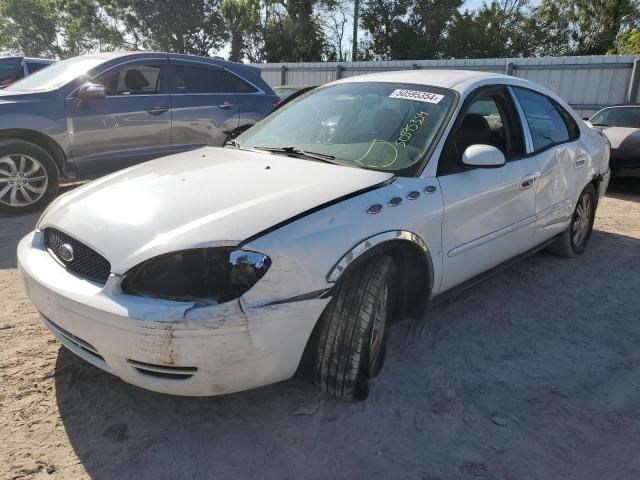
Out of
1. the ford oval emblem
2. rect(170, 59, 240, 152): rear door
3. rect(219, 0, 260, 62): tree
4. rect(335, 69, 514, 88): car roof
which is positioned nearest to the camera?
the ford oval emblem

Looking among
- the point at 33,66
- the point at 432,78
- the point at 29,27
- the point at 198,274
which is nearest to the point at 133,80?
the point at 432,78

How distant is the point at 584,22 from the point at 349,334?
35.4m

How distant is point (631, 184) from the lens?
845 cm

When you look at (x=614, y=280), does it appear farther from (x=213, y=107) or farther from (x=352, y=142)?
(x=213, y=107)

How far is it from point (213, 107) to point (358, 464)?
17.6 ft

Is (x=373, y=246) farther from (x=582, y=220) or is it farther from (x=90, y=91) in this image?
(x=90, y=91)

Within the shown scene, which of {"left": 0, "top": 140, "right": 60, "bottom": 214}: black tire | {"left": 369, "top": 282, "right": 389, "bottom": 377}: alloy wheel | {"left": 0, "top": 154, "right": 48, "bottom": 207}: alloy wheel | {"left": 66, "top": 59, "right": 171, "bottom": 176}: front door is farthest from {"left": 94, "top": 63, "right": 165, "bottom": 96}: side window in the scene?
{"left": 369, "top": 282, "right": 389, "bottom": 377}: alloy wheel

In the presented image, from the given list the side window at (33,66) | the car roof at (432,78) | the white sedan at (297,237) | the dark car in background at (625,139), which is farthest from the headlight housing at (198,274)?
the side window at (33,66)

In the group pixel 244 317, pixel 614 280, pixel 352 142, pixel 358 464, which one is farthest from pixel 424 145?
pixel 614 280

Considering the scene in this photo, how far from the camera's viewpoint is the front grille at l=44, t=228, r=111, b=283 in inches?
85.3

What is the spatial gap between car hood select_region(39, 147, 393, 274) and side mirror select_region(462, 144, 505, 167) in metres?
0.55

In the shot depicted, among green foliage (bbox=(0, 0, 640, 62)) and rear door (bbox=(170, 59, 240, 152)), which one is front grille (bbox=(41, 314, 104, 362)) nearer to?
rear door (bbox=(170, 59, 240, 152))

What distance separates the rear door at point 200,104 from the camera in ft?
20.6

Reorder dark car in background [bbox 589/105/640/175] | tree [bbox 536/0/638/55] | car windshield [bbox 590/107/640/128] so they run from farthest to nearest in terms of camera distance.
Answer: tree [bbox 536/0/638/55]
car windshield [bbox 590/107/640/128]
dark car in background [bbox 589/105/640/175]
